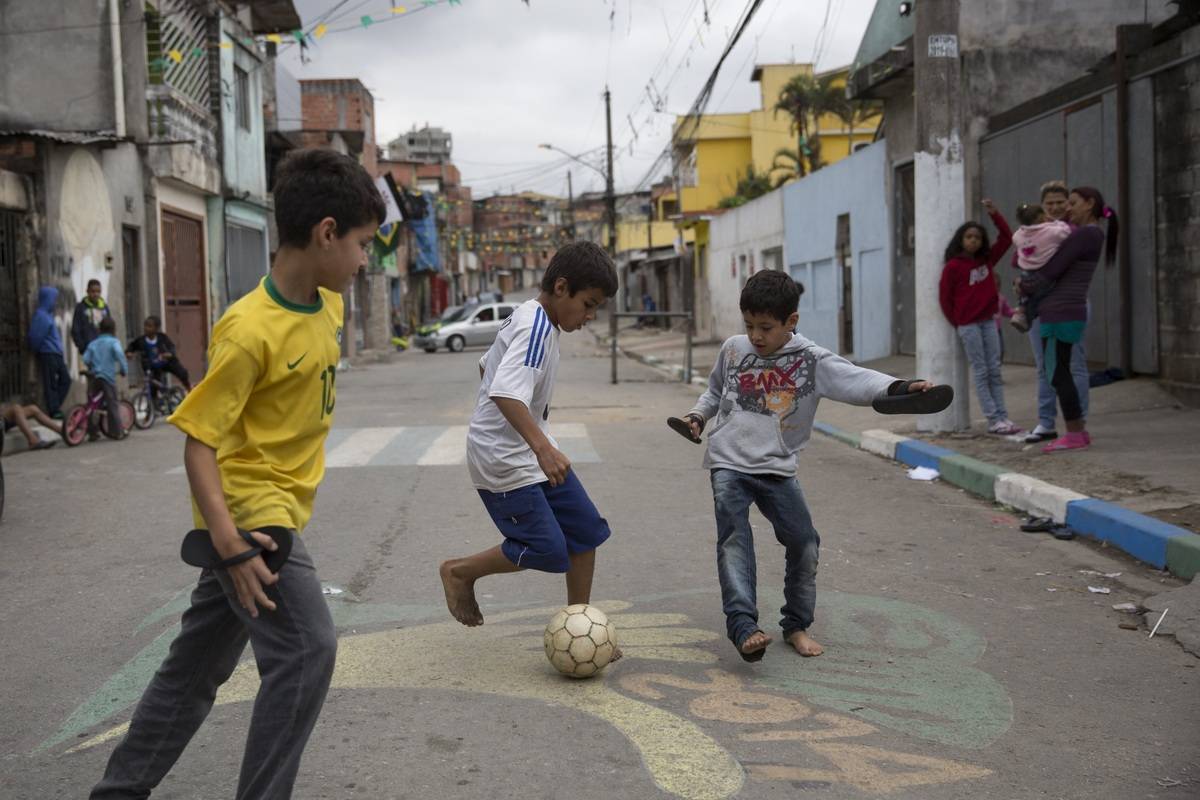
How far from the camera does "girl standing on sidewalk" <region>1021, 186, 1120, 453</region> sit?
28.5 ft

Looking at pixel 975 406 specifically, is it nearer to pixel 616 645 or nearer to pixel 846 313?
pixel 616 645

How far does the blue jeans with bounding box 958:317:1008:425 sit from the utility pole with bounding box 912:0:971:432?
22 cm

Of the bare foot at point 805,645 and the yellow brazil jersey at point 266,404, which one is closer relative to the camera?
the yellow brazil jersey at point 266,404

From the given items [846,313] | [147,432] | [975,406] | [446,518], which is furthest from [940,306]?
[846,313]

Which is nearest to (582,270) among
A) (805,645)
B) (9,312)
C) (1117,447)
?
(805,645)

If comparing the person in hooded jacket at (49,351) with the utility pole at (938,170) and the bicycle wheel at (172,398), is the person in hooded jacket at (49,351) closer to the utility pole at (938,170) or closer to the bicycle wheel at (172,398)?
the bicycle wheel at (172,398)

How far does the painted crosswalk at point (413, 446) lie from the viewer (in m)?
10.8

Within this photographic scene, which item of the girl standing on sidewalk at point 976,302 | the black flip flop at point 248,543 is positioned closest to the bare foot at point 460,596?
the black flip flop at point 248,543

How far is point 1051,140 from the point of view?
14102 mm

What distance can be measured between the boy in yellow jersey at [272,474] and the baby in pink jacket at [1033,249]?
7.08 m

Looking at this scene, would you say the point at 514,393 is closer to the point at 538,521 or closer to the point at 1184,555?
the point at 538,521

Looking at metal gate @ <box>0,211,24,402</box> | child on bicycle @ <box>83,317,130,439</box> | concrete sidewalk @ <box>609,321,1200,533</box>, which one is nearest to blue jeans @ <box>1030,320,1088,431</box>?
concrete sidewalk @ <box>609,321,1200,533</box>

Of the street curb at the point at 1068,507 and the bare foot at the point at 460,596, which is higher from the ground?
the bare foot at the point at 460,596

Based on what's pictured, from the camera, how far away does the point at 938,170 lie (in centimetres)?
1032
